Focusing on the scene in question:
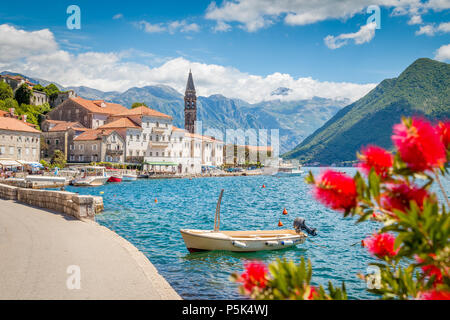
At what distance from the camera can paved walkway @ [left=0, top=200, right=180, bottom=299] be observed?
7250 millimetres

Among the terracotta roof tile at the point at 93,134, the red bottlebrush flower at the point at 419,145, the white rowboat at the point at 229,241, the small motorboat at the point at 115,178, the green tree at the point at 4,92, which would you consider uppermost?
the green tree at the point at 4,92

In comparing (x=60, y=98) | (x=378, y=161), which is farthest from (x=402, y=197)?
(x=60, y=98)

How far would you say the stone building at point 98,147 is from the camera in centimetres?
8431

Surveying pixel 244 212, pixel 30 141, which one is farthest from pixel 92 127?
pixel 244 212

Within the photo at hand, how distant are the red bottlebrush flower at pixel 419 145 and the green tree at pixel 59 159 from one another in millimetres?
87271

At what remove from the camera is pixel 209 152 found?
408ft

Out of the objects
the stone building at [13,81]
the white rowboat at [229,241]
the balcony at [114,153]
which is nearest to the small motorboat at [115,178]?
the balcony at [114,153]

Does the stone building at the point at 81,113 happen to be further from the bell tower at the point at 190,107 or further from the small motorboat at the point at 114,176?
the bell tower at the point at 190,107

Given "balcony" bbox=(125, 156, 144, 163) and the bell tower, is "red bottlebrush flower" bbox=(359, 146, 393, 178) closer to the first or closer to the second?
"balcony" bbox=(125, 156, 144, 163)

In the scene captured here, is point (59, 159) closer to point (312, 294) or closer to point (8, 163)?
point (8, 163)

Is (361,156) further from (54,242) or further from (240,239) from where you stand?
(240,239)

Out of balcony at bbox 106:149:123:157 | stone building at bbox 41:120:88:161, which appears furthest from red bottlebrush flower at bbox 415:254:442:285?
stone building at bbox 41:120:88:161

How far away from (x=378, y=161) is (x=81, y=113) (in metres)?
102

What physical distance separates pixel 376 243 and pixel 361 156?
3.53 feet
